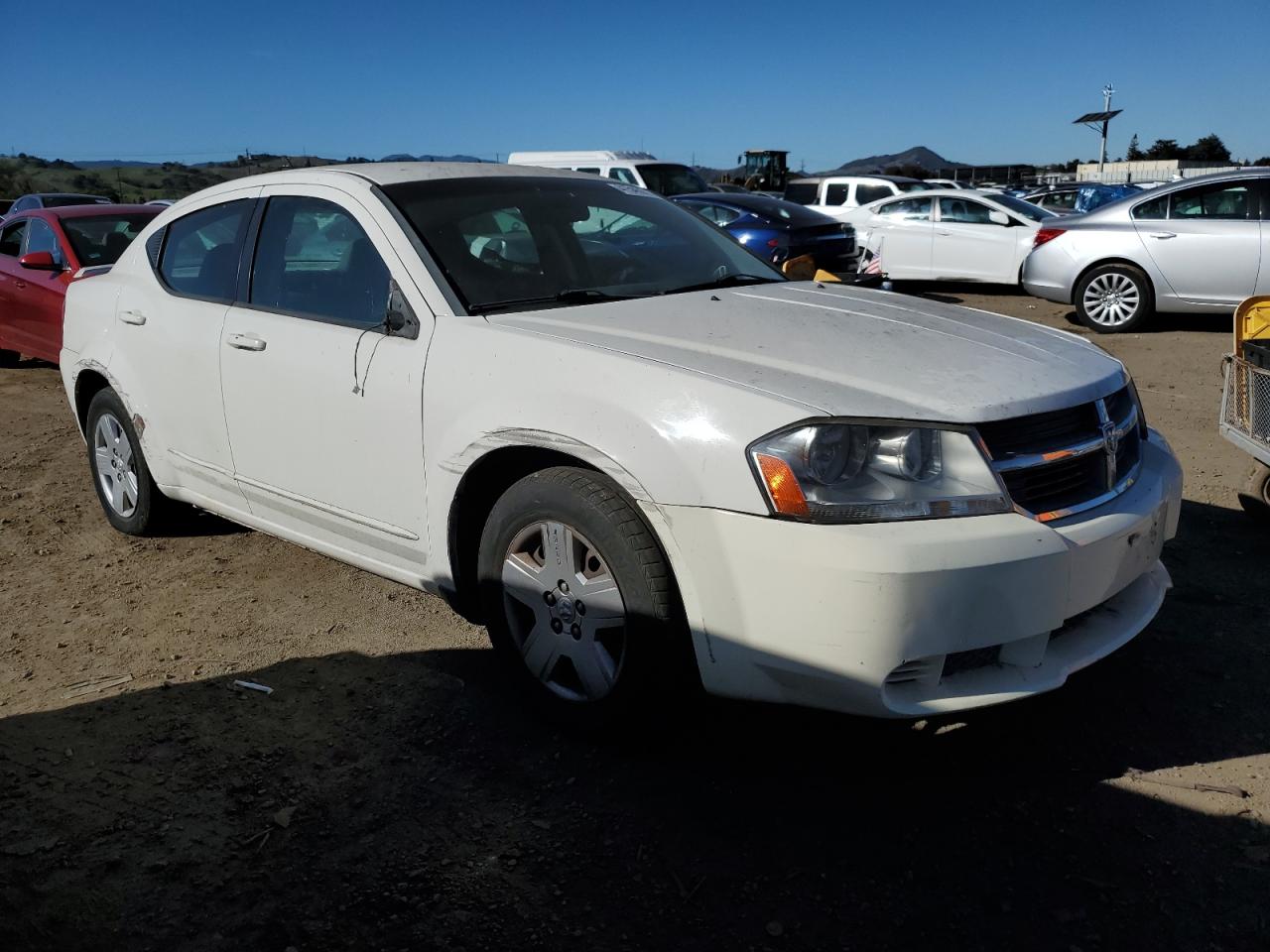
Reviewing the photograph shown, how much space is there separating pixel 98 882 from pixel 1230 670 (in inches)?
132

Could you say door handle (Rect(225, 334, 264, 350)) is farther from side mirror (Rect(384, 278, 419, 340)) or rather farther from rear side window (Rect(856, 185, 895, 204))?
rear side window (Rect(856, 185, 895, 204))

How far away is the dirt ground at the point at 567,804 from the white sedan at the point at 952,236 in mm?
11068

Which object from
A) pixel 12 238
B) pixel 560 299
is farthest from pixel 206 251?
pixel 12 238

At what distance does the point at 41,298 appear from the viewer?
9266mm

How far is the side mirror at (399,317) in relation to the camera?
3.43 metres

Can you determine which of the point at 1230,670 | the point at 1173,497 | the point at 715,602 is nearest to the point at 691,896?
the point at 715,602

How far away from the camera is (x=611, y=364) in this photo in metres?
2.93

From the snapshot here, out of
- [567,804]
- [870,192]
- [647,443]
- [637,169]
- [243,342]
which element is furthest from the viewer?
[870,192]

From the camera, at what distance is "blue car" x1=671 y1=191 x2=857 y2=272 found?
13586 millimetres

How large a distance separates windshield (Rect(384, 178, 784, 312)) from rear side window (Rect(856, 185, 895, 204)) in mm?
16609

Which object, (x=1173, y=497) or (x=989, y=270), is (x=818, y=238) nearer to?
(x=989, y=270)

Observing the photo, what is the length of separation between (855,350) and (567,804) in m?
1.46

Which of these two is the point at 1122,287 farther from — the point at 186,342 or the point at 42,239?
the point at 42,239

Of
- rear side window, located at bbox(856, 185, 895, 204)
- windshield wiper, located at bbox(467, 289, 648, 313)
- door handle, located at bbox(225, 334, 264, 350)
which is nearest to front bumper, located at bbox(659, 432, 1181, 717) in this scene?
windshield wiper, located at bbox(467, 289, 648, 313)
